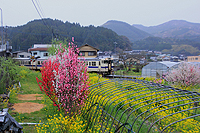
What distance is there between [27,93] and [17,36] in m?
45.4

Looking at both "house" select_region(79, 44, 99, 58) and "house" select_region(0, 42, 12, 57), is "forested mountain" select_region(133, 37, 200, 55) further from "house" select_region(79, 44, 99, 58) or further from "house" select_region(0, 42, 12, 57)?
"house" select_region(0, 42, 12, 57)

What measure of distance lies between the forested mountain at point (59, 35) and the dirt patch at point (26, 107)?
126 feet

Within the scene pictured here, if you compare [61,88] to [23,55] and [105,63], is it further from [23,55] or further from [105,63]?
[23,55]

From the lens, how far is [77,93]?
5035 millimetres

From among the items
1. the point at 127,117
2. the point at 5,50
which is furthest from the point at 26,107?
the point at 5,50

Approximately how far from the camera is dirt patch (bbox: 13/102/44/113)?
707 centimetres

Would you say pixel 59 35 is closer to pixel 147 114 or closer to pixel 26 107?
pixel 26 107

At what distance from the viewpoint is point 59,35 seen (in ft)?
161

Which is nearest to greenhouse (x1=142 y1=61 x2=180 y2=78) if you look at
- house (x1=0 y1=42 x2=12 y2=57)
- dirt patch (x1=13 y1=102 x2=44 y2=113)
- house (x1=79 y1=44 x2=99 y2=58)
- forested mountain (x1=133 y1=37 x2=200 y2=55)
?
house (x1=79 y1=44 x2=99 y2=58)

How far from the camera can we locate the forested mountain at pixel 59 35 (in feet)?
164

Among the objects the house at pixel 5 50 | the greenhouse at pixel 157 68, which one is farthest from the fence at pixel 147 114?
the greenhouse at pixel 157 68

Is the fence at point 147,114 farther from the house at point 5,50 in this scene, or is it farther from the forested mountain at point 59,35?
the forested mountain at point 59,35

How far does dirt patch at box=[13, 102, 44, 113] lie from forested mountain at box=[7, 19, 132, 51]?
126 feet

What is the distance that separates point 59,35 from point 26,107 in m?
43.8
